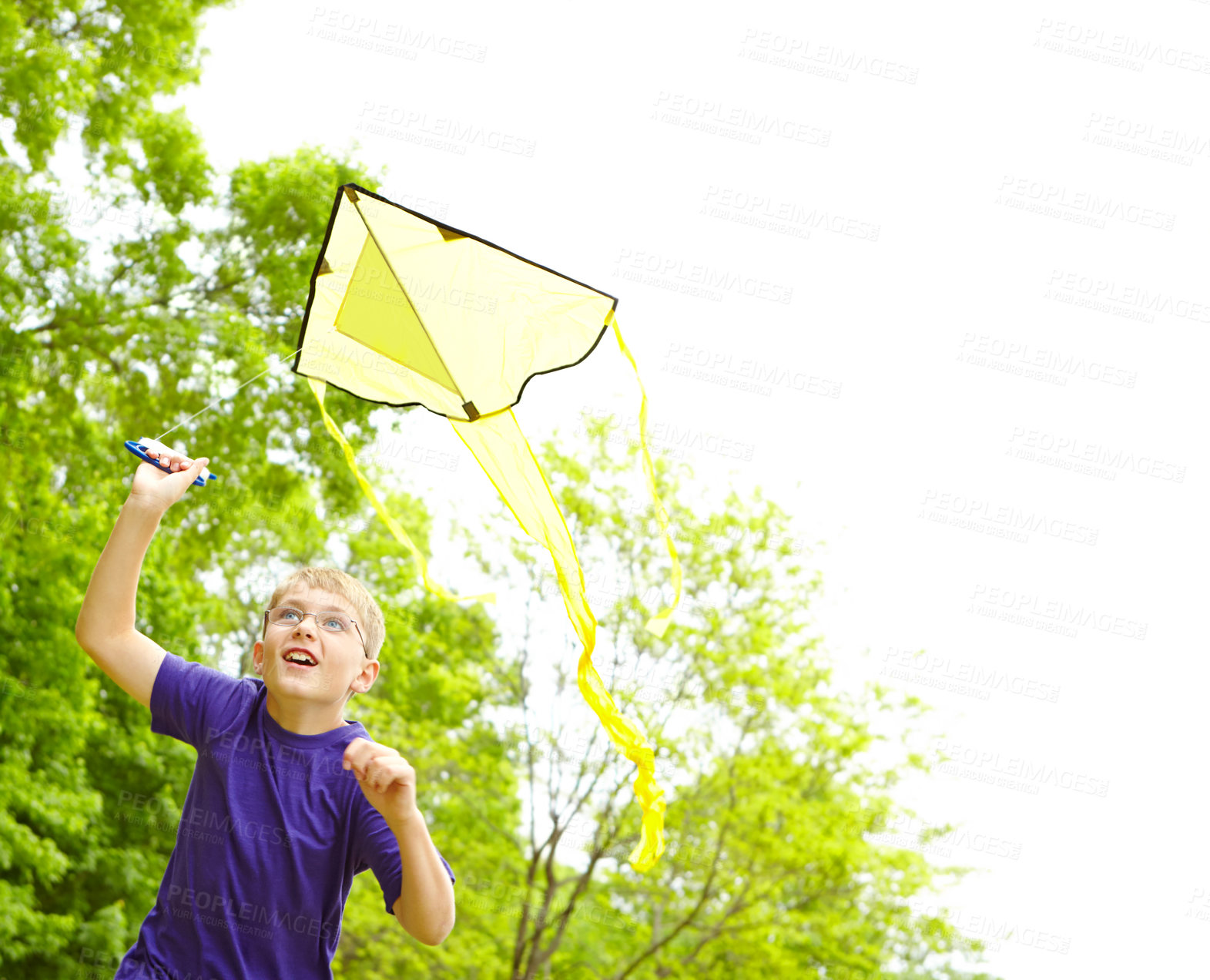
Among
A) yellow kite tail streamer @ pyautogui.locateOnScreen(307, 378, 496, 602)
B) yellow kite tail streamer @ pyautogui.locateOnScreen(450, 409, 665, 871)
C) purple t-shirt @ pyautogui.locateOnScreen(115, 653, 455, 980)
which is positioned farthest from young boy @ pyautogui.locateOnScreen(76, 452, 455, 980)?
yellow kite tail streamer @ pyautogui.locateOnScreen(307, 378, 496, 602)

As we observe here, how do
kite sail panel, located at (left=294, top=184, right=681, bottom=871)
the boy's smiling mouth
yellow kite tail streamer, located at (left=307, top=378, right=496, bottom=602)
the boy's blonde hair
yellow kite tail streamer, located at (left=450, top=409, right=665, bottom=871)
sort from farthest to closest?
kite sail panel, located at (left=294, top=184, right=681, bottom=871), yellow kite tail streamer, located at (left=307, top=378, right=496, bottom=602), yellow kite tail streamer, located at (left=450, top=409, right=665, bottom=871), the boy's blonde hair, the boy's smiling mouth

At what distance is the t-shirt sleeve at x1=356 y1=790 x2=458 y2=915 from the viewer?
6.25ft

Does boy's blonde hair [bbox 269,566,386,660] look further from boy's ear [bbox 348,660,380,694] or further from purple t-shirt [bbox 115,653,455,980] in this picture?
purple t-shirt [bbox 115,653,455,980]

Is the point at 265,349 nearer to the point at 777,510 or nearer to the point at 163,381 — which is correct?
the point at 163,381

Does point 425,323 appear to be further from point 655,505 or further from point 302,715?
point 302,715

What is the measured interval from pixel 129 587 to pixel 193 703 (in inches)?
9.5

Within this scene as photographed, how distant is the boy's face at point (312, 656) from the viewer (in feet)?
6.73

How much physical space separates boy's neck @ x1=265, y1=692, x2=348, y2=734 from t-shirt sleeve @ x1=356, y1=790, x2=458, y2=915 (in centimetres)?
16

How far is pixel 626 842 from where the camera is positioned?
15.6 meters

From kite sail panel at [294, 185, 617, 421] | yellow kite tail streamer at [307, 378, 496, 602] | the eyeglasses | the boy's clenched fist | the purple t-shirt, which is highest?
kite sail panel at [294, 185, 617, 421]

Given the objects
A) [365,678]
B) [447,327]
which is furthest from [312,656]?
[447,327]

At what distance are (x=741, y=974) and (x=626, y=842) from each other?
7.45 ft

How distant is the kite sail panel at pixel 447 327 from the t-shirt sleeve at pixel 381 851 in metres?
1.92

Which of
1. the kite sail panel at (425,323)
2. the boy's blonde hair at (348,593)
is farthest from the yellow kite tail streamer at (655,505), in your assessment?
the boy's blonde hair at (348,593)
